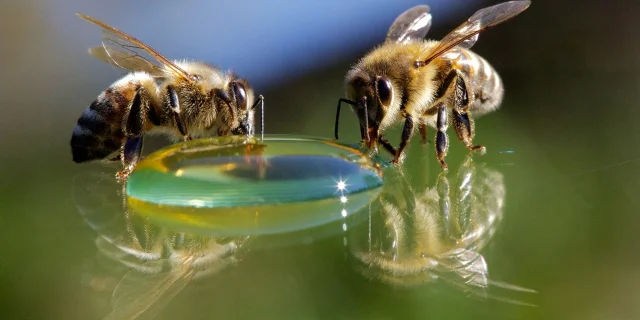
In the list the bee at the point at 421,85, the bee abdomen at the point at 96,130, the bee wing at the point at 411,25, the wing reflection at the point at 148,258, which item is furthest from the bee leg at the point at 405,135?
the bee abdomen at the point at 96,130

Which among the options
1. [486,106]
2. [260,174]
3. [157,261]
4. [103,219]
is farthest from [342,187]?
[486,106]

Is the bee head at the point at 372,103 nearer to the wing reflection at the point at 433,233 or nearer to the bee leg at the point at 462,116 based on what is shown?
the bee leg at the point at 462,116

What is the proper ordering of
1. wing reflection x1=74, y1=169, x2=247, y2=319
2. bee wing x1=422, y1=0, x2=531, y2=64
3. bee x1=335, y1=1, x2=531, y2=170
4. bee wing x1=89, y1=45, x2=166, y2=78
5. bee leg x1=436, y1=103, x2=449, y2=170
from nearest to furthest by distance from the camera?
1. wing reflection x1=74, y1=169, x2=247, y2=319
2. bee leg x1=436, y1=103, x2=449, y2=170
3. bee x1=335, y1=1, x2=531, y2=170
4. bee wing x1=422, y1=0, x2=531, y2=64
5. bee wing x1=89, y1=45, x2=166, y2=78

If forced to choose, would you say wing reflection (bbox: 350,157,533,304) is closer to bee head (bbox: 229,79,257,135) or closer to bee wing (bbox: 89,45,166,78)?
bee head (bbox: 229,79,257,135)

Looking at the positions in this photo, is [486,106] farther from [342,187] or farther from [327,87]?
[327,87]

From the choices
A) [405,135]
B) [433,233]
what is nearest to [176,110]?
[405,135]

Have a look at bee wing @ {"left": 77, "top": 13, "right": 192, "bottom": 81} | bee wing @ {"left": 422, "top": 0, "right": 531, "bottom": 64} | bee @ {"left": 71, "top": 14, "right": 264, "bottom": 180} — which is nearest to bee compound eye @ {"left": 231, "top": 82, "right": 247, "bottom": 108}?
bee @ {"left": 71, "top": 14, "right": 264, "bottom": 180}
